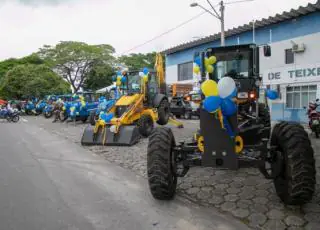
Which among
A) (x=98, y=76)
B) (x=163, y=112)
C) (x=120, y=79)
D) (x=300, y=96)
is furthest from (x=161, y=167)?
(x=98, y=76)

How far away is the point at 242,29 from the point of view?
20375 millimetres

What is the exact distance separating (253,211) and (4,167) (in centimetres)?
593

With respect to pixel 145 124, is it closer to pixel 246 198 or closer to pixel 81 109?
pixel 246 198

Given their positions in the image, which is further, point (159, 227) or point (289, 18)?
point (289, 18)

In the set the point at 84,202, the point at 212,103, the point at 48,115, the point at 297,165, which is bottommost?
the point at 84,202

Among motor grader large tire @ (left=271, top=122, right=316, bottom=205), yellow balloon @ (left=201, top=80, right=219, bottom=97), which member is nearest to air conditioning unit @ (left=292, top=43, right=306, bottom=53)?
motor grader large tire @ (left=271, top=122, right=316, bottom=205)

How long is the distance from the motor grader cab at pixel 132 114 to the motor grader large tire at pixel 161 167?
5.30m

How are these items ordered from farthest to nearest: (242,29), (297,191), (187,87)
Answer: (187,87), (242,29), (297,191)

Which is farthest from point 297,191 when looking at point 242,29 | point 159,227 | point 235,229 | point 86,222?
point 242,29

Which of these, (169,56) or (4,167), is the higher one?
(169,56)

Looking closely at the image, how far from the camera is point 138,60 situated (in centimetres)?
4784

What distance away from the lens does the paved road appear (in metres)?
4.16

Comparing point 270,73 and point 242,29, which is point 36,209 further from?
point 242,29

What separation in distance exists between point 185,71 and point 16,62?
33382mm
